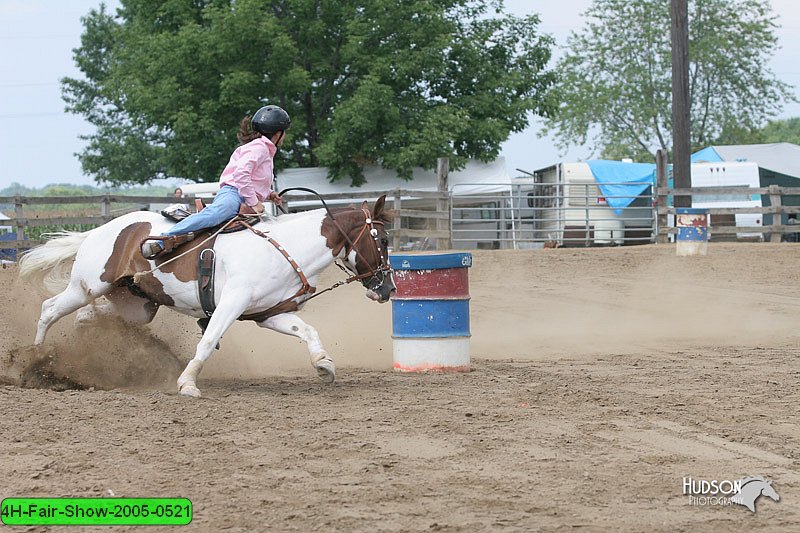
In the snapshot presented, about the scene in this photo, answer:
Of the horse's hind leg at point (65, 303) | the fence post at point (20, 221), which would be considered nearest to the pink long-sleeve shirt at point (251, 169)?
the horse's hind leg at point (65, 303)

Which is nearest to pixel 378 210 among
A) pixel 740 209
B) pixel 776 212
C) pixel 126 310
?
pixel 126 310

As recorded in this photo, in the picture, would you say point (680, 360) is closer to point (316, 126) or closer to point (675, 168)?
point (675, 168)

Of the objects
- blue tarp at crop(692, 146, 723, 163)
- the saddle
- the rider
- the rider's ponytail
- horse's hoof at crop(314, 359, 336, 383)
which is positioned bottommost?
horse's hoof at crop(314, 359, 336, 383)

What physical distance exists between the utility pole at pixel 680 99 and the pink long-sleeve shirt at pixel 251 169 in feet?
59.6

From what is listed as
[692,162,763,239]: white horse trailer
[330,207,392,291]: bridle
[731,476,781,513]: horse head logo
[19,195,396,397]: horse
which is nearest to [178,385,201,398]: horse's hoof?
[19,195,396,397]: horse

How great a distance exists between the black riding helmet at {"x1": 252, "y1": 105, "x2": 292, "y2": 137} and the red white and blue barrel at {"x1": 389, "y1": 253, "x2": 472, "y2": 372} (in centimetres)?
149

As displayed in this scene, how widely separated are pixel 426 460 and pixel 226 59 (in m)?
24.7

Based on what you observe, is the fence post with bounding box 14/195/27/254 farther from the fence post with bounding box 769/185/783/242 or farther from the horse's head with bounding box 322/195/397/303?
the fence post with bounding box 769/185/783/242

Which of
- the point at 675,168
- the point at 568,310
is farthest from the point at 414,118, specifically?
the point at 568,310

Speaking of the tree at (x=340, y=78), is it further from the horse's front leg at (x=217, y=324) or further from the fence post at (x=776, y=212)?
the horse's front leg at (x=217, y=324)

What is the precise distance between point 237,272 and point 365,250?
108cm

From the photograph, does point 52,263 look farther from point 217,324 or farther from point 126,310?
point 217,324

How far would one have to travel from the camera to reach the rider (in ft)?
26.2

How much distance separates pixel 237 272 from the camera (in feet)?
25.4
